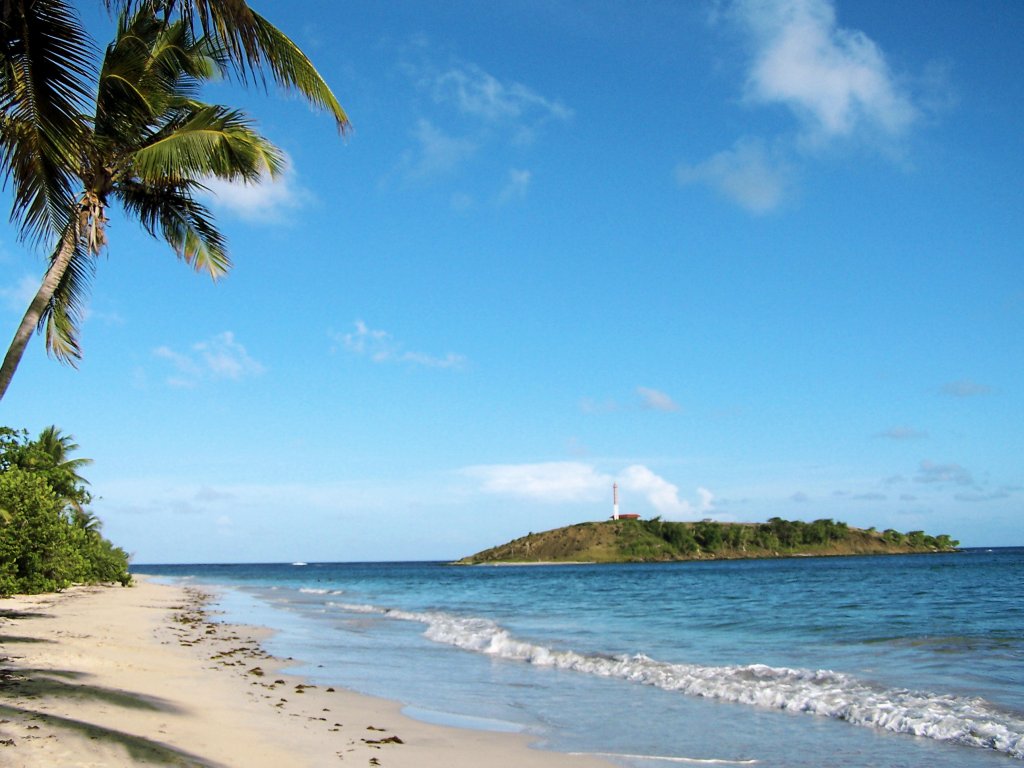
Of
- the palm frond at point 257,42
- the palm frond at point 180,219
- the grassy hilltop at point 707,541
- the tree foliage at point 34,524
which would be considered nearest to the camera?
Result: the palm frond at point 257,42

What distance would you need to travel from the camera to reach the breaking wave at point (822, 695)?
9.78 metres

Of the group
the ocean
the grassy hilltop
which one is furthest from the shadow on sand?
the grassy hilltop

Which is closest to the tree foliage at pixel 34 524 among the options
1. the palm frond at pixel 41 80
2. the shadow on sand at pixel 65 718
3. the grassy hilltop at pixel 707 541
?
the shadow on sand at pixel 65 718

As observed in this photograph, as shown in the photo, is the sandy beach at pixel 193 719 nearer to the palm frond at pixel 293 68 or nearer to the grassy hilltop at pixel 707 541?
the palm frond at pixel 293 68

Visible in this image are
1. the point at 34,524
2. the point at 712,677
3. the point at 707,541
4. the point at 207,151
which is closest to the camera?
the point at 207,151

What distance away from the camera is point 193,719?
891cm

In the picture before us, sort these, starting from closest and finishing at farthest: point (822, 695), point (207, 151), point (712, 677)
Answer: point (207, 151) < point (822, 695) < point (712, 677)

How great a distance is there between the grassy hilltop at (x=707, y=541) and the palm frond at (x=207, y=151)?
5650 inches

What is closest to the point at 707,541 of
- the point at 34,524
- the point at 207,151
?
the point at 34,524

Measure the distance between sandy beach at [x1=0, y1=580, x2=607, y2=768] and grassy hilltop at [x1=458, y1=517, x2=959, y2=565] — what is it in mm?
139537

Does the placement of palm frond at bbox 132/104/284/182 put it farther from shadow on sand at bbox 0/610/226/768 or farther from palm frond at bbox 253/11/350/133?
shadow on sand at bbox 0/610/226/768

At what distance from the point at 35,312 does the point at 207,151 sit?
270 centimetres

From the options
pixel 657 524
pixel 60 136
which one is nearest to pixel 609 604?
pixel 60 136

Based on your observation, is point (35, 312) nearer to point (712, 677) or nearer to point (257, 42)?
point (257, 42)
